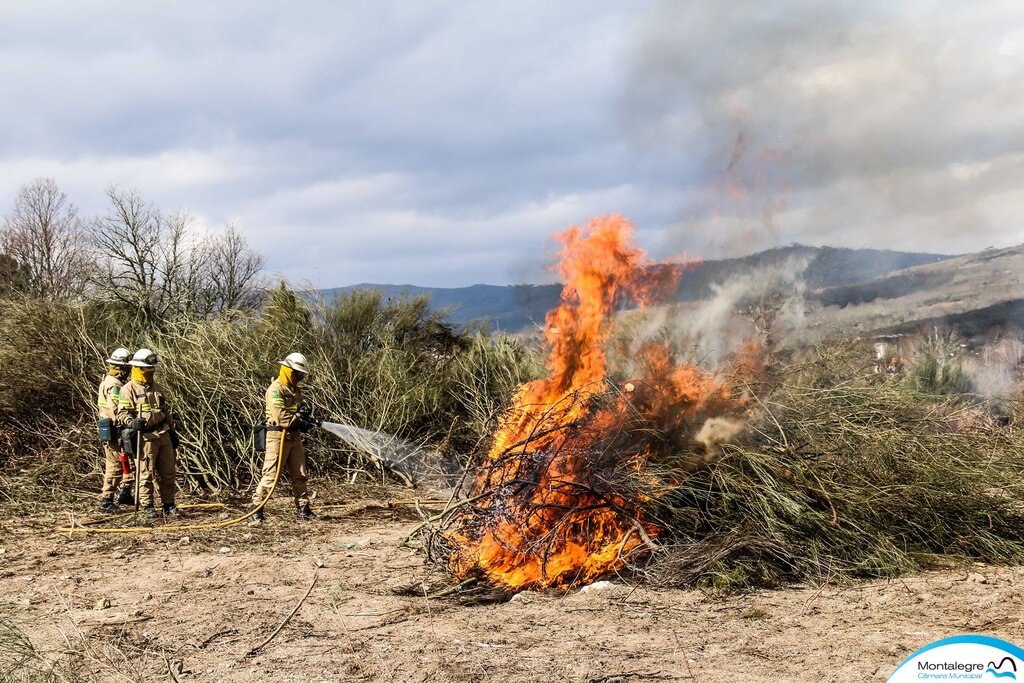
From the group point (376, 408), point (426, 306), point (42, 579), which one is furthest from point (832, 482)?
point (426, 306)

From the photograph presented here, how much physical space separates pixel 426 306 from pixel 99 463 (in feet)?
18.3

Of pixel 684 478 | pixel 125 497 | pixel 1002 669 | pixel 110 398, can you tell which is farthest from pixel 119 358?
pixel 1002 669

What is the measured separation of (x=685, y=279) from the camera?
7000 mm

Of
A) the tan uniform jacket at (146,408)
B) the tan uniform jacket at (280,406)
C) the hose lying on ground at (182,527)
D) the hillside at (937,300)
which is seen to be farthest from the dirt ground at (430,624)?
the hillside at (937,300)

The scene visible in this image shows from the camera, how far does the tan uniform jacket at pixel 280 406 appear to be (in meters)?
8.66

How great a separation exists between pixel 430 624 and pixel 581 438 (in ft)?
6.01

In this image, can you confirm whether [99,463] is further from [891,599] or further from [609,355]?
[891,599]

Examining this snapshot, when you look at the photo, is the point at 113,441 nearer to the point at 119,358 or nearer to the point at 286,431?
the point at 119,358

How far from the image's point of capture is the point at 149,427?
8820 millimetres

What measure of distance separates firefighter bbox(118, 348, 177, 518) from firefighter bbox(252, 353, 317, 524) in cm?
115

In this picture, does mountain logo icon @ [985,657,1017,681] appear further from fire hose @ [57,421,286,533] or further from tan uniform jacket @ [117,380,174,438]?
tan uniform jacket @ [117,380,174,438]

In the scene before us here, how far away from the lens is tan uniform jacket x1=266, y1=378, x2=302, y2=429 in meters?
8.66

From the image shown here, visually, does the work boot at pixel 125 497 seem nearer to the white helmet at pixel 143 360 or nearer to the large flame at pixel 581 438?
the white helmet at pixel 143 360

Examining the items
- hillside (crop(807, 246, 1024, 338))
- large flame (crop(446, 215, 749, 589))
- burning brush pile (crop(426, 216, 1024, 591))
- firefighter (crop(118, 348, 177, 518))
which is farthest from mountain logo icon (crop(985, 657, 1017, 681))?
firefighter (crop(118, 348, 177, 518))
